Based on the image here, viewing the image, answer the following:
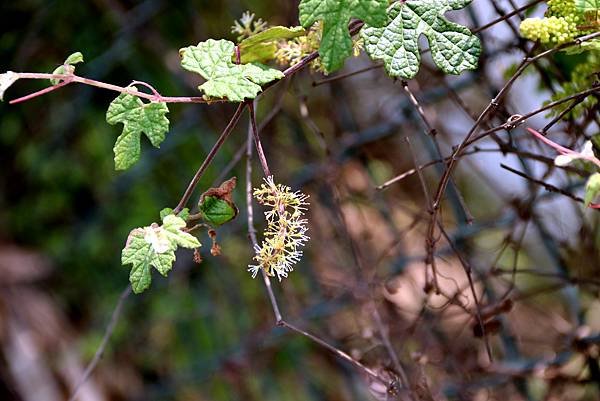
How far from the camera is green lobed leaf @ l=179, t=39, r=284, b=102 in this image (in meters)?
0.68

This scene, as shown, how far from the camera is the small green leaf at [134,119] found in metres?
0.74

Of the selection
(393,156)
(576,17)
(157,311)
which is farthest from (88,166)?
(576,17)

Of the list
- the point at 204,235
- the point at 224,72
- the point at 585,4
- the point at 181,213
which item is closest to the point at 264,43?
the point at 224,72

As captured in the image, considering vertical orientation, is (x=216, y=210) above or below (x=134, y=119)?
below

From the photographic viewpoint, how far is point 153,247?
2.32 feet

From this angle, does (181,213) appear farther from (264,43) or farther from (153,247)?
(264,43)

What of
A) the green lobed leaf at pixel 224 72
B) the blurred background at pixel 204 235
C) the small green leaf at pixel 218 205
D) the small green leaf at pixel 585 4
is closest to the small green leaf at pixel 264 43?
the green lobed leaf at pixel 224 72

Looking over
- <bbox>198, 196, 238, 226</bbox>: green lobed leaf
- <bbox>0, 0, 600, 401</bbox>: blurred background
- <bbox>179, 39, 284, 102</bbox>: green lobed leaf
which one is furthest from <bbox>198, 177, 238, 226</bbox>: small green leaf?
<bbox>0, 0, 600, 401</bbox>: blurred background

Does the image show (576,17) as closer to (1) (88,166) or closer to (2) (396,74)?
(2) (396,74)

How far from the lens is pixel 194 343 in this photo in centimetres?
222

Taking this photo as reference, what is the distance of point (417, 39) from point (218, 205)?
0.96 feet

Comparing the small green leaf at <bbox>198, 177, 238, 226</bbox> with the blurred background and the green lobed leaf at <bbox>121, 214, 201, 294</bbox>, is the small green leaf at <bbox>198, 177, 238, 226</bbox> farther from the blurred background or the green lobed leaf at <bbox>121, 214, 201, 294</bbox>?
the blurred background

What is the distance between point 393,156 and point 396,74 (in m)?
1.18

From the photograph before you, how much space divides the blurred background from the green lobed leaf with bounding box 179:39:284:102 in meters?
0.63
